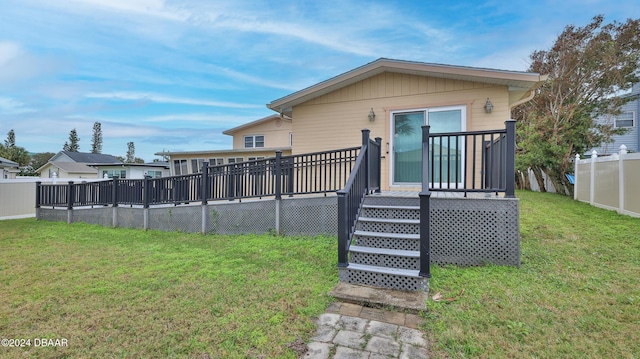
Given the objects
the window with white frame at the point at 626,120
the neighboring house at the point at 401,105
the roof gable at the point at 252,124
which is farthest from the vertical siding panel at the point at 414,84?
the window with white frame at the point at 626,120

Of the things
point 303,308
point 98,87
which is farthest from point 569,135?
point 98,87

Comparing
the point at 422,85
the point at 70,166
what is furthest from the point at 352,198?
the point at 70,166

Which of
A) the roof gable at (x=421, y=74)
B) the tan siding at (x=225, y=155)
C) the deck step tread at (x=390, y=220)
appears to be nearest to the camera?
the deck step tread at (x=390, y=220)

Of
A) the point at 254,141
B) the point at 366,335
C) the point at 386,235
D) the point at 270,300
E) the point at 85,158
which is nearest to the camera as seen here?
the point at 366,335

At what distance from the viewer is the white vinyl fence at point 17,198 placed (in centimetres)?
1049

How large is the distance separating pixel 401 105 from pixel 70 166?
3685 centimetres

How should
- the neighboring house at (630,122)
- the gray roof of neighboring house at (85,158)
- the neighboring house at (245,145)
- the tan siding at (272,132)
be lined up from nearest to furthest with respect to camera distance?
1. the neighboring house at (245,145)
2. the neighboring house at (630,122)
3. the tan siding at (272,132)
4. the gray roof of neighboring house at (85,158)

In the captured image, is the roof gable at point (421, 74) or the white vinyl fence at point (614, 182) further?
the white vinyl fence at point (614, 182)

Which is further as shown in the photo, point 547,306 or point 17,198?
point 17,198

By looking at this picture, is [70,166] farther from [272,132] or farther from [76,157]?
[272,132]

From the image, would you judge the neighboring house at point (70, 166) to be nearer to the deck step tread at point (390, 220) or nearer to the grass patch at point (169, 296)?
the grass patch at point (169, 296)

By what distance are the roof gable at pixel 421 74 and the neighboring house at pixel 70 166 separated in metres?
29.3

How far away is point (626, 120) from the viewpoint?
15234 mm

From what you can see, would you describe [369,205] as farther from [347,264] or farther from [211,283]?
[211,283]
